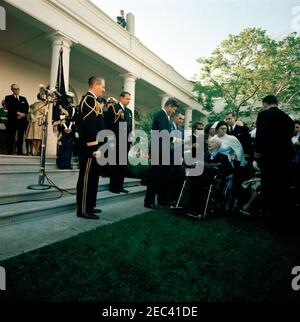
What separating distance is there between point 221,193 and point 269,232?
4.50ft

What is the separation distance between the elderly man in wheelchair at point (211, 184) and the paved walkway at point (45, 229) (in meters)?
1.01

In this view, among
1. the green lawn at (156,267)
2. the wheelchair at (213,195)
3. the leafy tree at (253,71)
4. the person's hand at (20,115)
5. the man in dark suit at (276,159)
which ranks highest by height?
the leafy tree at (253,71)

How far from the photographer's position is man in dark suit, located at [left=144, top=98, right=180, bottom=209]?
493 centimetres

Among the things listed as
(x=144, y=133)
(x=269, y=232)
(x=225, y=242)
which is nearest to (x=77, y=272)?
(x=225, y=242)

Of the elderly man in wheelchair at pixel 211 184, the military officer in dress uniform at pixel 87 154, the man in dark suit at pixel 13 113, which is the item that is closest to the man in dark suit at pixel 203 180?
the elderly man in wheelchair at pixel 211 184

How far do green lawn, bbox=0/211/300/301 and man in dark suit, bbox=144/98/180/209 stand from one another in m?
1.59

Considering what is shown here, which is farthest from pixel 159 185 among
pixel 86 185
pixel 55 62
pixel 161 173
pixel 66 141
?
pixel 55 62

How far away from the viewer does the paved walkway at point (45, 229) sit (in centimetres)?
256

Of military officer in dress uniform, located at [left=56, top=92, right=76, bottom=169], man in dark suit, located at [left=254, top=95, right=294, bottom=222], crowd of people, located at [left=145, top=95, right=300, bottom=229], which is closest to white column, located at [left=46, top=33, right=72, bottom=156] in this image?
military officer in dress uniform, located at [left=56, top=92, right=76, bottom=169]

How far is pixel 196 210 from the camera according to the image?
442 centimetres

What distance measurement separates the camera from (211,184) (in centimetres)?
430

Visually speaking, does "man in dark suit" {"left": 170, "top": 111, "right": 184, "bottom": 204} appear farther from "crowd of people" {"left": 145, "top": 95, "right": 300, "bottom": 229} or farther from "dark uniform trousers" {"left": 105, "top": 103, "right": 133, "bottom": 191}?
"dark uniform trousers" {"left": 105, "top": 103, "right": 133, "bottom": 191}

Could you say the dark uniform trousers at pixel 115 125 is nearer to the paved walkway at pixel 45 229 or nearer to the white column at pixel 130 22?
the paved walkway at pixel 45 229
